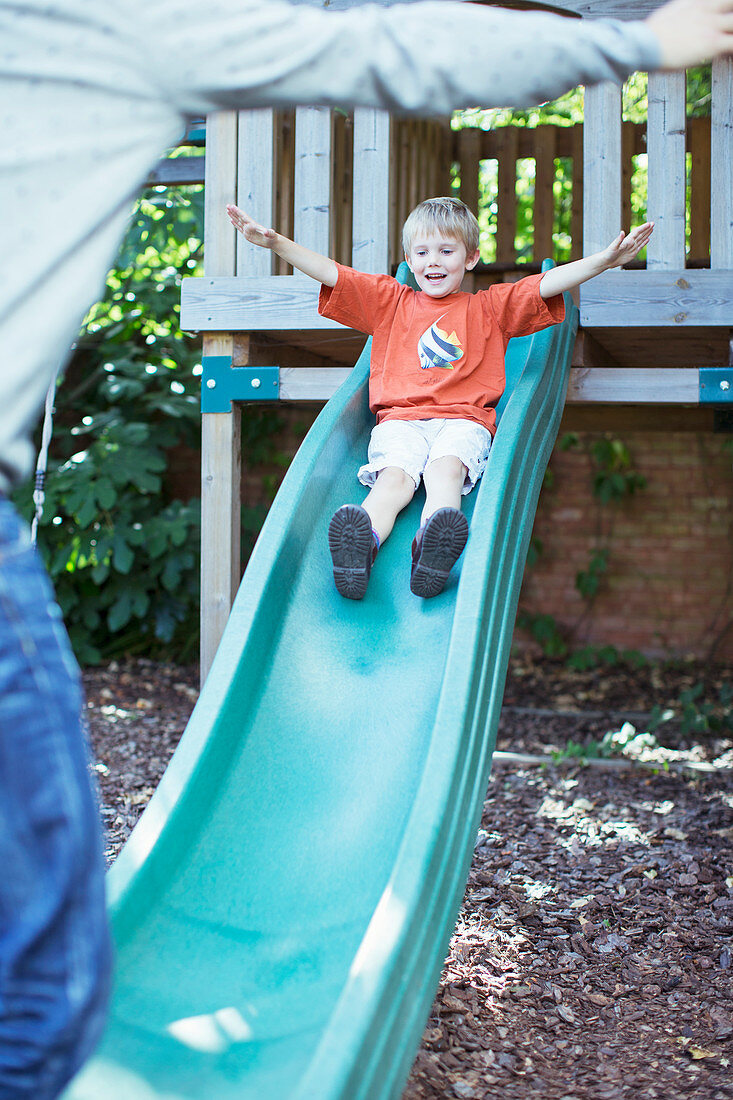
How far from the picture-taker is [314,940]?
6.06 ft

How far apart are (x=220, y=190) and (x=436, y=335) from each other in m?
1.21

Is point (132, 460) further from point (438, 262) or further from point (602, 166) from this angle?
point (602, 166)

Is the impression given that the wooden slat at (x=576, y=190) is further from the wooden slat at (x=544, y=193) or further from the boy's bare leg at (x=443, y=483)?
the boy's bare leg at (x=443, y=483)


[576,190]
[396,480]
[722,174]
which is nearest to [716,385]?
[722,174]

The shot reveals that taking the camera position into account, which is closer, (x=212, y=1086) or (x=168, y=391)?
(x=212, y=1086)

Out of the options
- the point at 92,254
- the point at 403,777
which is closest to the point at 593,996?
the point at 403,777

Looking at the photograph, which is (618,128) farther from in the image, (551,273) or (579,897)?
(579,897)

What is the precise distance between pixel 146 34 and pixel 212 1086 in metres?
1.42

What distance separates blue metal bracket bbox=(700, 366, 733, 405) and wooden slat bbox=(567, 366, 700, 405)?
23 mm

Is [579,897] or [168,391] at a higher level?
[168,391]

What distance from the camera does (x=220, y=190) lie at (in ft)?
12.7

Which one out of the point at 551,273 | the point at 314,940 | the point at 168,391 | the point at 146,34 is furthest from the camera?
the point at 168,391

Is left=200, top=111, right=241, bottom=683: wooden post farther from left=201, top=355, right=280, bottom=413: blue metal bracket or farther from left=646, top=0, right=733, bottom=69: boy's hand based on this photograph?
left=646, top=0, right=733, bottom=69: boy's hand

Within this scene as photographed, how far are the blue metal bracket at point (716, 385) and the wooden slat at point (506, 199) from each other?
2.45 meters
